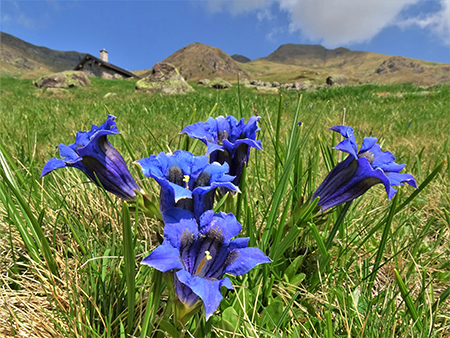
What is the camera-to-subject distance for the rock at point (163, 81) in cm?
1396

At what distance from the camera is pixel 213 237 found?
0.87m

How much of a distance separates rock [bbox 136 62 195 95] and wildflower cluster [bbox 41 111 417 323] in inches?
496

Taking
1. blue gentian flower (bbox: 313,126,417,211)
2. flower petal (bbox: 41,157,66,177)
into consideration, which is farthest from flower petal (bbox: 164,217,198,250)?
blue gentian flower (bbox: 313,126,417,211)

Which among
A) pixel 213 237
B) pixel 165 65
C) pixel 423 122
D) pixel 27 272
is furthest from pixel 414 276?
pixel 165 65

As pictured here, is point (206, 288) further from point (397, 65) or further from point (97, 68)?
point (397, 65)

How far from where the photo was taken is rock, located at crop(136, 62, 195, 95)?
14.0 m

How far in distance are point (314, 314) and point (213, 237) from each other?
774 mm

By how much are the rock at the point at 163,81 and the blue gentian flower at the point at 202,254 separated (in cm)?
1295

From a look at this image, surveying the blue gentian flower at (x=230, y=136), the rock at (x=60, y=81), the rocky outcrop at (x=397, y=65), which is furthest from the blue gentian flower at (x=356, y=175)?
the rocky outcrop at (x=397, y=65)

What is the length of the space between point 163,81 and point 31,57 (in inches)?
4648

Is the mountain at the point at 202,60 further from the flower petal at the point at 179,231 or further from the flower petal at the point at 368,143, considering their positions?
the flower petal at the point at 179,231

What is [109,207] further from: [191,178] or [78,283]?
[191,178]

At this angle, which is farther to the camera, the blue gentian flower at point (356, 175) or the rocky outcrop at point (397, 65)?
the rocky outcrop at point (397, 65)

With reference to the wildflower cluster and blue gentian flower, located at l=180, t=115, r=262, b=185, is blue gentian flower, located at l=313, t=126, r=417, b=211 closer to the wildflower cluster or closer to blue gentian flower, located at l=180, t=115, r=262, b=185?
the wildflower cluster
